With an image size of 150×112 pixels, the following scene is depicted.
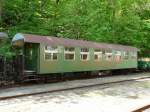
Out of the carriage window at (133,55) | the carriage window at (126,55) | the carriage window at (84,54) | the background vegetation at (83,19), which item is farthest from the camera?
the carriage window at (133,55)

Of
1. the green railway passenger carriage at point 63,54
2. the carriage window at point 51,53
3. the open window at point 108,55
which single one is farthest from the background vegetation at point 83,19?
the carriage window at point 51,53

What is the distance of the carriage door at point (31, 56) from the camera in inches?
901

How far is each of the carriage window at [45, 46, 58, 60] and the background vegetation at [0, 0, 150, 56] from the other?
385 centimetres

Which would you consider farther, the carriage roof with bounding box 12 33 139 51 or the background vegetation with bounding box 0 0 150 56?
the background vegetation with bounding box 0 0 150 56

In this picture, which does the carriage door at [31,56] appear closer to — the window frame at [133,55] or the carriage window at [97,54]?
the carriage window at [97,54]

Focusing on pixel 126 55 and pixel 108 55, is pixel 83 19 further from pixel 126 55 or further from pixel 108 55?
pixel 126 55

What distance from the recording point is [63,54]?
2500cm

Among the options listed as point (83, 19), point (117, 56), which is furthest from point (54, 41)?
point (83, 19)

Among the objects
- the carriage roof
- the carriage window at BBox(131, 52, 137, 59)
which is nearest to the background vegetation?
the carriage window at BBox(131, 52, 137, 59)

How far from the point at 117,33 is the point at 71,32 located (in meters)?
6.18

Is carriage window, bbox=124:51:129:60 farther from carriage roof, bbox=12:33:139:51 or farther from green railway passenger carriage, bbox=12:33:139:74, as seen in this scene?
carriage roof, bbox=12:33:139:51

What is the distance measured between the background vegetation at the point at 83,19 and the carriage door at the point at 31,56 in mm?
2922

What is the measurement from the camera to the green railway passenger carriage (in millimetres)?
22781

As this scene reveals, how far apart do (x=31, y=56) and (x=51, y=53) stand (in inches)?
50.9
